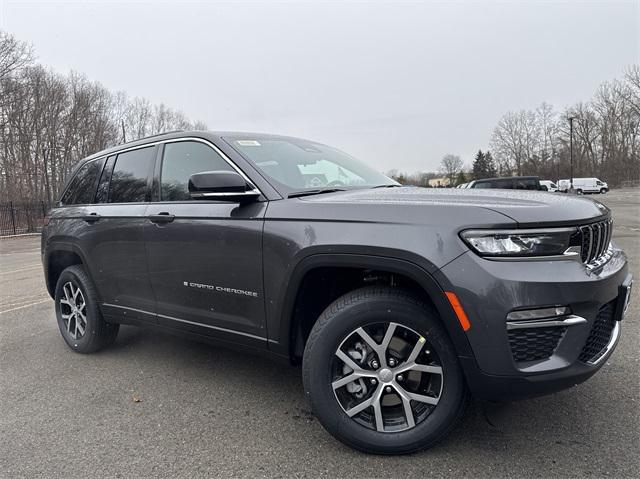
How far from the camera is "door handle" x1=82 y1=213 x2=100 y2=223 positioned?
373 centimetres

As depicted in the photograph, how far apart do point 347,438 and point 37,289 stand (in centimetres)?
708

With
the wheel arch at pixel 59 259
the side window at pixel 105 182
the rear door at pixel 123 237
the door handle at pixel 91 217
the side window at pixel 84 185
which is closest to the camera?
the rear door at pixel 123 237

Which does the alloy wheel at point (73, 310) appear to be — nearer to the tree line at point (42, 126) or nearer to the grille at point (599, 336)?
the grille at point (599, 336)

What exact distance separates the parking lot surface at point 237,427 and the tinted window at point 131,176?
4.59ft

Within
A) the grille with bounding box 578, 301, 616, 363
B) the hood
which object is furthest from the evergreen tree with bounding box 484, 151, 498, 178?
the grille with bounding box 578, 301, 616, 363

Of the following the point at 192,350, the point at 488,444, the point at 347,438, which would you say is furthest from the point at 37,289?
the point at 488,444

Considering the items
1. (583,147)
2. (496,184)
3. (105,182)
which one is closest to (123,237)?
(105,182)

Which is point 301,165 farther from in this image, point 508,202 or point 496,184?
point 496,184

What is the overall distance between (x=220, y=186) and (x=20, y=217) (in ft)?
93.6

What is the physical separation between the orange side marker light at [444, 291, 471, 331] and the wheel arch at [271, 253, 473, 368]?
0.06ft

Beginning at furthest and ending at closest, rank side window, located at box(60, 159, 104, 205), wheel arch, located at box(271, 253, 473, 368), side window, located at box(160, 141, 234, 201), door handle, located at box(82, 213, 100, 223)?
1. side window, located at box(60, 159, 104, 205)
2. door handle, located at box(82, 213, 100, 223)
3. side window, located at box(160, 141, 234, 201)
4. wheel arch, located at box(271, 253, 473, 368)

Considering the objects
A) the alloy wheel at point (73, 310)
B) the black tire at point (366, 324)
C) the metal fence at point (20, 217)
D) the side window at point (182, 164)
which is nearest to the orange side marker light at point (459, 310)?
the black tire at point (366, 324)

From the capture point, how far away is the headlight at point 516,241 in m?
2.01

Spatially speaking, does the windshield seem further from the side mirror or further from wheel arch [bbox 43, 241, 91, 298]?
wheel arch [bbox 43, 241, 91, 298]
